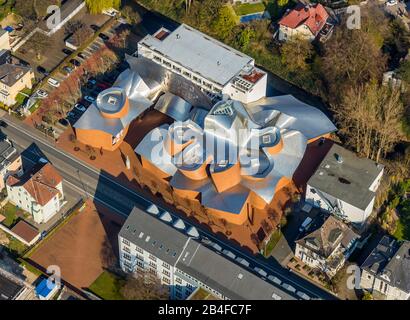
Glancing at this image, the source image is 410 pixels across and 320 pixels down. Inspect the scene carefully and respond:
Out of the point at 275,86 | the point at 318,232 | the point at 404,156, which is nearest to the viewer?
the point at 318,232

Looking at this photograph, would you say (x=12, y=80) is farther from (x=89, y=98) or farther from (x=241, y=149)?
(x=241, y=149)

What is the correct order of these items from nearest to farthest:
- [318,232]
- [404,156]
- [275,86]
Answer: [318,232] → [404,156] → [275,86]

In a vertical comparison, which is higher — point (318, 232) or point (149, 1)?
point (149, 1)

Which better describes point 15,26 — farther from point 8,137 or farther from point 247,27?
point 247,27

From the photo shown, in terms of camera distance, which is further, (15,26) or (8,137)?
(15,26)

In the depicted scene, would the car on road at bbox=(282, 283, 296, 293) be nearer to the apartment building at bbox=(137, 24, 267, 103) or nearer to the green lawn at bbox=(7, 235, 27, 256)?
the apartment building at bbox=(137, 24, 267, 103)

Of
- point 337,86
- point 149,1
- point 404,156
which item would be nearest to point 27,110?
point 149,1

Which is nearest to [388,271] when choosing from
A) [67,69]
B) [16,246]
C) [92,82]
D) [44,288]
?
[44,288]

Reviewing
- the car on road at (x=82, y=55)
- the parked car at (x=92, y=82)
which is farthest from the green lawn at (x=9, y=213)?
the car on road at (x=82, y=55)
